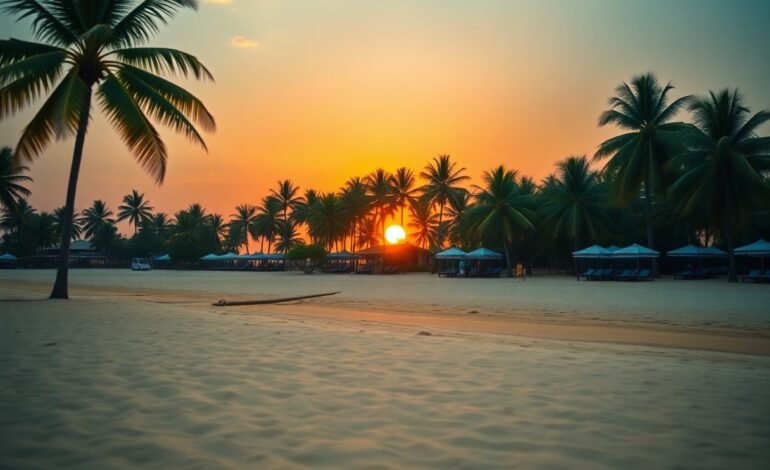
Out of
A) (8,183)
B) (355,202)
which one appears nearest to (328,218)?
(355,202)

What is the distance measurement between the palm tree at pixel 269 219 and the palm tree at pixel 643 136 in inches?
1987

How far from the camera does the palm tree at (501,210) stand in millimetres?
41844

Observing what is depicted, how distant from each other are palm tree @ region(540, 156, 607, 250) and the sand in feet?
108

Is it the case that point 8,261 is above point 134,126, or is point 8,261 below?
below

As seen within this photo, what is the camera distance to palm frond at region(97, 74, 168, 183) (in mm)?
12844

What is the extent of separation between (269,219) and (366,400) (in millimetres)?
72738

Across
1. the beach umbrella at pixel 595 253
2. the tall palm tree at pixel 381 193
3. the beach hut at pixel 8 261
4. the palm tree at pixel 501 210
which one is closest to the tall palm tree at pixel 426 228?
the tall palm tree at pixel 381 193

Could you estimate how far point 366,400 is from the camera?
414 cm

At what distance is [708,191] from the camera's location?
28.8 meters

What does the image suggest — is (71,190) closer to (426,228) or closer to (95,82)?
(95,82)

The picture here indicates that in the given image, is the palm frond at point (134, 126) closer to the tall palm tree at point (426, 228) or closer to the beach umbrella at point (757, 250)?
the beach umbrella at point (757, 250)

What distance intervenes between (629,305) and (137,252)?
278 ft

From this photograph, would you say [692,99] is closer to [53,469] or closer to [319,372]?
[319,372]

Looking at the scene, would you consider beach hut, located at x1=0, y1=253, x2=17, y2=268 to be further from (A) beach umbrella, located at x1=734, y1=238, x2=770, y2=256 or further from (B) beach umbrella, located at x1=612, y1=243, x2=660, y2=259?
(A) beach umbrella, located at x1=734, y1=238, x2=770, y2=256
